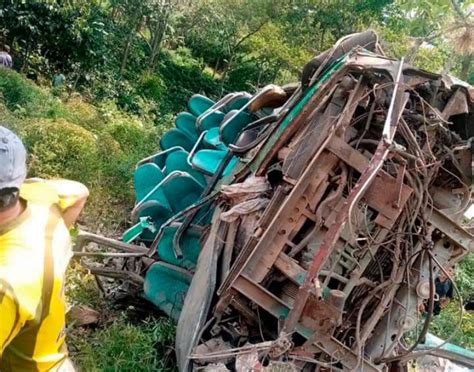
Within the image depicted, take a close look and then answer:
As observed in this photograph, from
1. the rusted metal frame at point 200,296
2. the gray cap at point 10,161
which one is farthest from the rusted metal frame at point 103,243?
the gray cap at point 10,161

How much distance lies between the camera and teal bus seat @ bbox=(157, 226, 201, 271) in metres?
4.52

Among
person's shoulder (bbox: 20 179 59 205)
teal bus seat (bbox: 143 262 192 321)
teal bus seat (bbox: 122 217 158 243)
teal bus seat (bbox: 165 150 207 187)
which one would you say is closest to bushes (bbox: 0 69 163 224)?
teal bus seat (bbox: 165 150 207 187)

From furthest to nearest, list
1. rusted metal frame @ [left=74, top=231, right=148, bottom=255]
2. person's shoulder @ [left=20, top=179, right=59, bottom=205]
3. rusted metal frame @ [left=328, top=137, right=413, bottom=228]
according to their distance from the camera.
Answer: rusted metal frame @ [left=74, top=231, right=148, bottom=255], rusted metal frame @ [left=328, top=137, right=413, bottom=228], person's shoulder @ [left=20, top=179, right=59, bottom=205]

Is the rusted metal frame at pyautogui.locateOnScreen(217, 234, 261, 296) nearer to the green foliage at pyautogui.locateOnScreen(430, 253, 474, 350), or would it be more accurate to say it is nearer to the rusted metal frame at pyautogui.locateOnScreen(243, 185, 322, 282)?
the rusted metal frame at pyautogui.locateOnScreen(243, 185, 322, 282)

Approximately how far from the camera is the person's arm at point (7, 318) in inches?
63.0

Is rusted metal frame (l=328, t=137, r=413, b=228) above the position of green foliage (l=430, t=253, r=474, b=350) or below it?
above

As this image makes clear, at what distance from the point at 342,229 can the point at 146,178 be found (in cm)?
276

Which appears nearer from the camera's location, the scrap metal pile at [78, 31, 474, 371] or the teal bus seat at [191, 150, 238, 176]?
the scrap metal pile at [78, 31, 474, 371]

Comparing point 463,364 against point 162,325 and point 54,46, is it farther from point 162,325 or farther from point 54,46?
point 54,46

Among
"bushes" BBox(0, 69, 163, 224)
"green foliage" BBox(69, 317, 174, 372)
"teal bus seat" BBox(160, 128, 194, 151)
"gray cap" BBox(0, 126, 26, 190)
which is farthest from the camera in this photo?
"bushes" BBox(0, 69, 163, 224)

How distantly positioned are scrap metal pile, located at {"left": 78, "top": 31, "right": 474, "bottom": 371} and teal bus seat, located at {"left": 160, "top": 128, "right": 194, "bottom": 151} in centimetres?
237

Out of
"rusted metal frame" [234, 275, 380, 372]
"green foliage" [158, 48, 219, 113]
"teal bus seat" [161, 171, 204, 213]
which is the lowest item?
"green foliage" [158, 48, 219, 113]

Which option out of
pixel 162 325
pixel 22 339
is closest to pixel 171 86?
pixel 162 325

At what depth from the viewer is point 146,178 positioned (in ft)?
18.1
